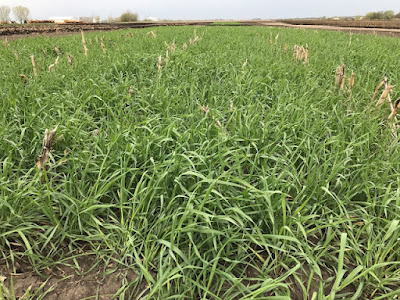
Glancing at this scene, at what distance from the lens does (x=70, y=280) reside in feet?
3.38

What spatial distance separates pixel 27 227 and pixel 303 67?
10.3 ft

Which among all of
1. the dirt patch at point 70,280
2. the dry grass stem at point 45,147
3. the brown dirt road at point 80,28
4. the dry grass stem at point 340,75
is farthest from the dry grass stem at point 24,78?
the brown dirt road at point 80,28

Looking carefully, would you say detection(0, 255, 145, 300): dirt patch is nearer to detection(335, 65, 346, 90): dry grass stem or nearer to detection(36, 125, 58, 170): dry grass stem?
detection(36, 125, 58, 170): dry grass stem

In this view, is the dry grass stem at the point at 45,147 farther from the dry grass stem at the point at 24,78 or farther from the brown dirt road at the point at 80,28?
the brown dirt road at the point at 80,28

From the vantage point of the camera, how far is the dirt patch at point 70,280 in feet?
3.21

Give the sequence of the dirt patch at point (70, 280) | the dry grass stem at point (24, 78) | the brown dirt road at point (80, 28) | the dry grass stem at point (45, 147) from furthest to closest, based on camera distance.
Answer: the brown dirt road at point (80, 28) < the dry grass stem at point (24, 78) < the dry grass stem at point (45, 147) < the dirt patch at point (70, 280)


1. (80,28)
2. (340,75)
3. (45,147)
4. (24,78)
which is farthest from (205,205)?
(80,28)

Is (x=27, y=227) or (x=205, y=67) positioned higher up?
(x=205, y=67)

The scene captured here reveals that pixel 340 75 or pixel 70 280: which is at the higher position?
pixel 340 75

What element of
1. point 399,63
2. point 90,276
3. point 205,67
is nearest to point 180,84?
point 205,67

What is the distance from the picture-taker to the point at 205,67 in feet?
9.61

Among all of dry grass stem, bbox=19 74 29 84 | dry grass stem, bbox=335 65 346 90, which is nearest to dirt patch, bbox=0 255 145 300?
dry grass stem, bbox=19 74 29 84

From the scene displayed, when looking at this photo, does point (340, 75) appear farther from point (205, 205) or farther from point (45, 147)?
point (45, 147)

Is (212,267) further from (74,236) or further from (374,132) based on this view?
(374,132)
